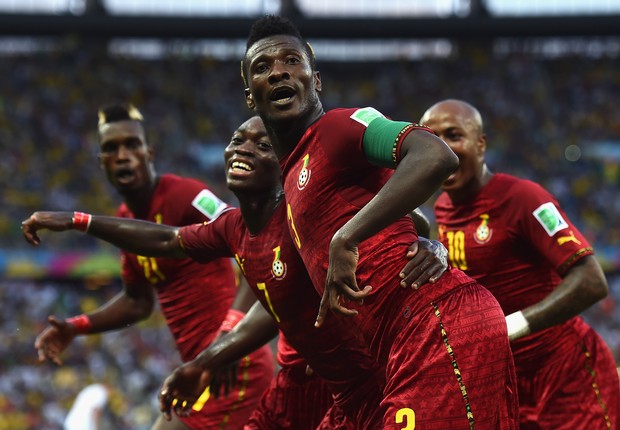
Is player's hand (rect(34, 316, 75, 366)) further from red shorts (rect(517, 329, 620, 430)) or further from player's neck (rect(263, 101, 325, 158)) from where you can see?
red shorts (rect(517, 329, 620, 430))

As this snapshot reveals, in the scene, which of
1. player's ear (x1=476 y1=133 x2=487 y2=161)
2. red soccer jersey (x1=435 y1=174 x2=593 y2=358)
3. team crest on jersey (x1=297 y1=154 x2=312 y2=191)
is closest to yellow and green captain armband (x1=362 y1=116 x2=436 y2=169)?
team crest on jersey (x1=297 y1=154 x2=312 y2=191)

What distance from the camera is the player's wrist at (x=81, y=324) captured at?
21.9ft

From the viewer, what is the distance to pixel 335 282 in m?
3.20

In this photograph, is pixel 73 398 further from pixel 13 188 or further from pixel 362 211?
pixel 362 211

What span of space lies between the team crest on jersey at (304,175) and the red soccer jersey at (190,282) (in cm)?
267

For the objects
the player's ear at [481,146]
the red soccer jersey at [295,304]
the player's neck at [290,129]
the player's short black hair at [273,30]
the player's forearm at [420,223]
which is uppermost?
the player's short black hair at [273,30]

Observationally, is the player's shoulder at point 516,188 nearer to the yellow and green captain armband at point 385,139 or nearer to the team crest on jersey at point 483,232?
the team crest on jersey at point 483,232

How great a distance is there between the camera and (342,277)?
3.18 m

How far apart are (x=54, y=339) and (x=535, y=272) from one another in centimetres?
351

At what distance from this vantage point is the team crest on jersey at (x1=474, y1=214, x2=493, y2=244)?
4.99 m

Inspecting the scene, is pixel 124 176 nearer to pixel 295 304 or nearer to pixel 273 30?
pixel 295 304

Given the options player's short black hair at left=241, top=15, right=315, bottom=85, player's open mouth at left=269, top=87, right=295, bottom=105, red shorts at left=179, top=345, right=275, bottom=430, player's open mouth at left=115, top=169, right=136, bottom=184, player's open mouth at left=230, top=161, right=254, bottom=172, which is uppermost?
player's short black hair at left=241, top=15, right=315, bottom=85

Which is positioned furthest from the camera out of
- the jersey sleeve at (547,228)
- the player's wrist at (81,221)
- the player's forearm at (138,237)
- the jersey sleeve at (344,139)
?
the player's forearm at (138,237)

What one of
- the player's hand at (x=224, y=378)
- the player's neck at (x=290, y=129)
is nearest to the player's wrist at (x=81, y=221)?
the player's hand at (x=224, y=378)
